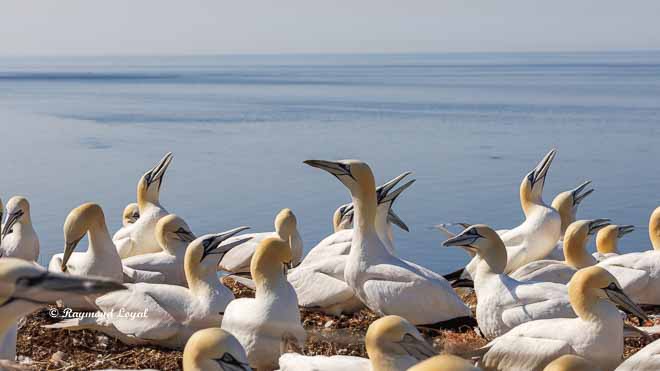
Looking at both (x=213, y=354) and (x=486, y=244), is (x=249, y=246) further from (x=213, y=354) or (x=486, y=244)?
(x=213, y=354)

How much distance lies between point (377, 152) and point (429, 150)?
1.16 metres

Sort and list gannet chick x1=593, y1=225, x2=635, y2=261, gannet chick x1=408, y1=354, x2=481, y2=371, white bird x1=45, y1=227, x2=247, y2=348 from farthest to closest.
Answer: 1. gannet chick x1=593, y1=225, x2=635, y2=261
2. white bird x1=45, y1=227, x2=247, y2=348
3. gannet chick x1=408, y1=354, x2=481, y2=371

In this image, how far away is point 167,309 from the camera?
20.6 feet

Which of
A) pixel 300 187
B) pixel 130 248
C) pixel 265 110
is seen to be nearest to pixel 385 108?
pixel 265 110

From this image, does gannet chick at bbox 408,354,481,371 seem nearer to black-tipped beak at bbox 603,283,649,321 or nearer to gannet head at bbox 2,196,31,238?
black-tipped beak at bbox 603,283,649,321

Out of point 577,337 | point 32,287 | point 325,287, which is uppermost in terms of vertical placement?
point 32,287

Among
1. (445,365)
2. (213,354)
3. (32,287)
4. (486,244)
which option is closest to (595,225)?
(486,244)

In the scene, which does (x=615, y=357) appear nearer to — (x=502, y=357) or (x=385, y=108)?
(x=502, y=357)

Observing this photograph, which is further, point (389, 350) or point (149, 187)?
point (149, 187)

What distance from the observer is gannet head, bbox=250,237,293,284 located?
19.7ft

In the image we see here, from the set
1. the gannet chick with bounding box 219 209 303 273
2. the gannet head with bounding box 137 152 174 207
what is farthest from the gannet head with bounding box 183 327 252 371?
the gannet head with bounding box 137 152 174 207

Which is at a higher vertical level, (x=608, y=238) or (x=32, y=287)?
(x=32, y=287)

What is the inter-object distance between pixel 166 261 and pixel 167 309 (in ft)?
4.07

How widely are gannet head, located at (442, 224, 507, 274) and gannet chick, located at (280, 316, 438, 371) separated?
2.17m
